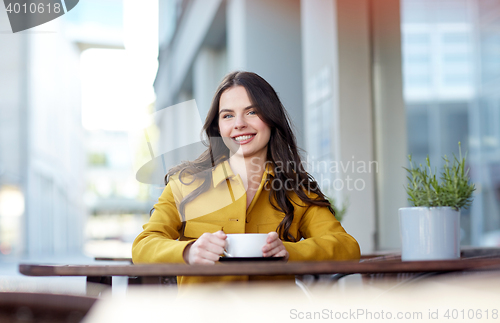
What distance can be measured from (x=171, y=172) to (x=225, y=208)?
0.77 ft

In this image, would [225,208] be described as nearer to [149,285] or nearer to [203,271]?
[149,285]

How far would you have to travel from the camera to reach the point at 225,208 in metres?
1.30

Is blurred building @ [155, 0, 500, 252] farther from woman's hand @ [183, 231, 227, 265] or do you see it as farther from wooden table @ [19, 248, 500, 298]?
wooden table @ [19, 248, 500, 298]

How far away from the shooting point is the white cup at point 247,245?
2.76ft

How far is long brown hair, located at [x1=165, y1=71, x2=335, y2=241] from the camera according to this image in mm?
1340

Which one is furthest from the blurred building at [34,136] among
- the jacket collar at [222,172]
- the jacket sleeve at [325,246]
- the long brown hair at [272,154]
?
the jacket sleeve at [325,246]

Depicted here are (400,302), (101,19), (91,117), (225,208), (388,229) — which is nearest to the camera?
(400,302)

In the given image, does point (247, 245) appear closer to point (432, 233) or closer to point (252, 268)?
point (252, 268)

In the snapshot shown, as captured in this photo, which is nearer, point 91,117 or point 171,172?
point 171,172

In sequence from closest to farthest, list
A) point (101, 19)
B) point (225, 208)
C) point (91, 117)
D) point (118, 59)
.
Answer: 1. point (225, 208)
2. point (91, 117)
3. point (118, 59)
4. point (101, 19)

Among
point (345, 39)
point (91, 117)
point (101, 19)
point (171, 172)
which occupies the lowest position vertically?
point (171, 172)

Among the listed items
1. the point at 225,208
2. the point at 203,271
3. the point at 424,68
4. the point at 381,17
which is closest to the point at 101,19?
the point at 381,17

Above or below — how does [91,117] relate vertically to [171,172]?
above

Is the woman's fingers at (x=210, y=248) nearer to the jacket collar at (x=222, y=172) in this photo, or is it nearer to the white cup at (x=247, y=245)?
the white cup at (x=247, y=245)
